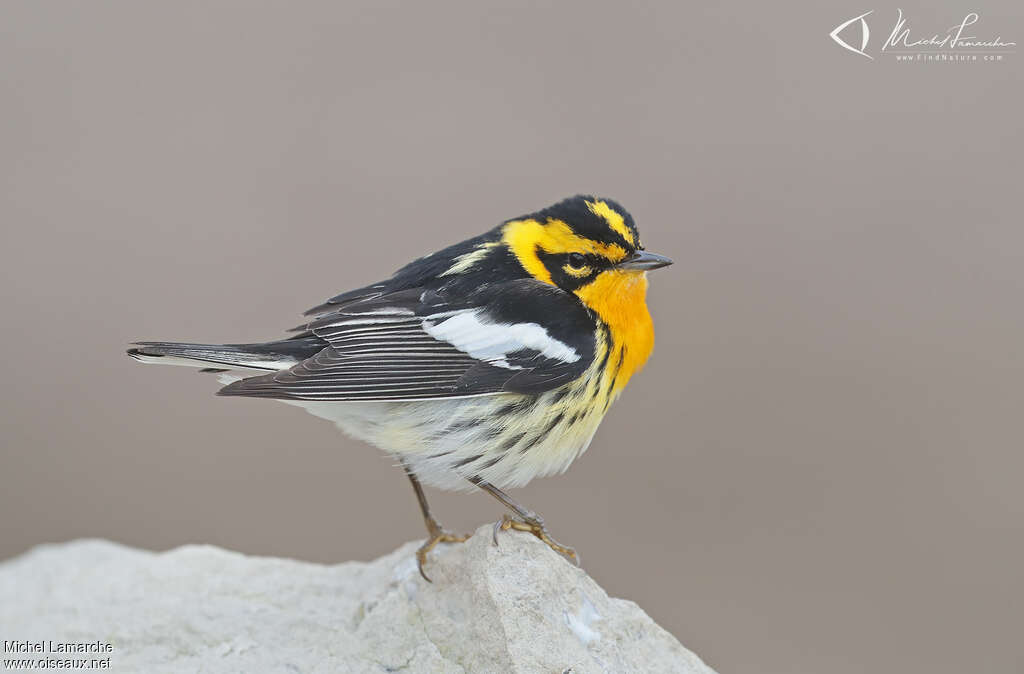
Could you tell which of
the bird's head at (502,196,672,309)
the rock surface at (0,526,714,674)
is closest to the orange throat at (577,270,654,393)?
the bird's head at (502,196,672,309)

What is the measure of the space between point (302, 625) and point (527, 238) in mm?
1881

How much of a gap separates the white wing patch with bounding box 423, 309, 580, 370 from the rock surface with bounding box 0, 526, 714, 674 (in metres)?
0.73

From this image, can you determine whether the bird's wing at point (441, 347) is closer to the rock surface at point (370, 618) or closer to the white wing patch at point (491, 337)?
the white wing patch at point (491, 337)

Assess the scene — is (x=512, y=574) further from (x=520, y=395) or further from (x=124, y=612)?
(x=124, y=612)

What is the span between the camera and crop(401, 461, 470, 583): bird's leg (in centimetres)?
434

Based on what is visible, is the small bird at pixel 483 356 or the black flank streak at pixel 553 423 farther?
the black flank streak at pixel 553 423

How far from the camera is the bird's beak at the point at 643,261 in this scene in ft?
14.2

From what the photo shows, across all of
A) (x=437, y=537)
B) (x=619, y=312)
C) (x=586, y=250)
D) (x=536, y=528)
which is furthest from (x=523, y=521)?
(x=586, y=250)

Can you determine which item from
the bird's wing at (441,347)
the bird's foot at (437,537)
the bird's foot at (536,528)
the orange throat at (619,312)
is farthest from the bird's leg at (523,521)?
the orange throat at (619,312)

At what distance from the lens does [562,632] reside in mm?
3854

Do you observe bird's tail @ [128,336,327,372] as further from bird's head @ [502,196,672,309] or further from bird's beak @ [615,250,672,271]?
bird's beak @ [615,250,672,271]

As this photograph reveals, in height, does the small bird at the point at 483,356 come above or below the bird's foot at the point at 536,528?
above

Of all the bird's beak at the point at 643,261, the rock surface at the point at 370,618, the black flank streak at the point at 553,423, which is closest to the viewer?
the rock surface at the point at 370,618

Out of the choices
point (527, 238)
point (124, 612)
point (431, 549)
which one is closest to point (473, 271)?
point (527, 238)
